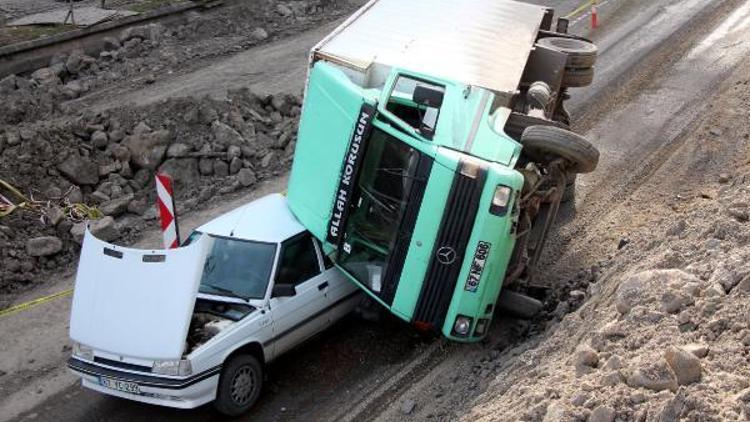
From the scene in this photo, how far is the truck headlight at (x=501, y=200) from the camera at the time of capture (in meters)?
8.45

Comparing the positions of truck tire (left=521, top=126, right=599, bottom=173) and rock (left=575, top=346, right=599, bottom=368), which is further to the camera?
truck tire (left=521, top=126, right=599, bottom=173)

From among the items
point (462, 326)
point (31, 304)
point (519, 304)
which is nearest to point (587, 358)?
point (462, 326)

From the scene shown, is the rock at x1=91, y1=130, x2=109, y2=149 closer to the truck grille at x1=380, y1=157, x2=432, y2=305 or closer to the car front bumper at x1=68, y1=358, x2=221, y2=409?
the car front bumper at x1=68, y1=358, x2=221, y2=409

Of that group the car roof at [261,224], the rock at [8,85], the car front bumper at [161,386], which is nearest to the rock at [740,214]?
the car roof at [261,224]

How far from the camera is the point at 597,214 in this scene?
11828 millimetres

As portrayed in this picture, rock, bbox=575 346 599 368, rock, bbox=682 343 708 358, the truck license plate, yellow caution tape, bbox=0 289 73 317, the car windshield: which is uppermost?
rock, bbox=682 343 708 358

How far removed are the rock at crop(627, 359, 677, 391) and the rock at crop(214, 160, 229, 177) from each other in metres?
8.98

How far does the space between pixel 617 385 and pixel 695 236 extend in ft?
9.83

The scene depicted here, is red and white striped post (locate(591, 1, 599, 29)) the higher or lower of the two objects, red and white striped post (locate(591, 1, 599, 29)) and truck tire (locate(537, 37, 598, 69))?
the lower

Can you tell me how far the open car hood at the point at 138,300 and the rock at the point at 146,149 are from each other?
5161 millimetres

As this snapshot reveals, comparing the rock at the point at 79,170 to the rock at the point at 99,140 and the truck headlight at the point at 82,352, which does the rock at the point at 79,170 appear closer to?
the rock at the point at 99,140

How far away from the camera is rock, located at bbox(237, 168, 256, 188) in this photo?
13.6 meters

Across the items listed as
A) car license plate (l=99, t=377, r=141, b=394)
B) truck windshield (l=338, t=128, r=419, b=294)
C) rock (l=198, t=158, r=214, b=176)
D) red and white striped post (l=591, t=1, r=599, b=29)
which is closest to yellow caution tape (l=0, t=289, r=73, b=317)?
car license plate (l=99, t=377, r=141, b=394)

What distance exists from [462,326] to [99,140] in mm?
7492
